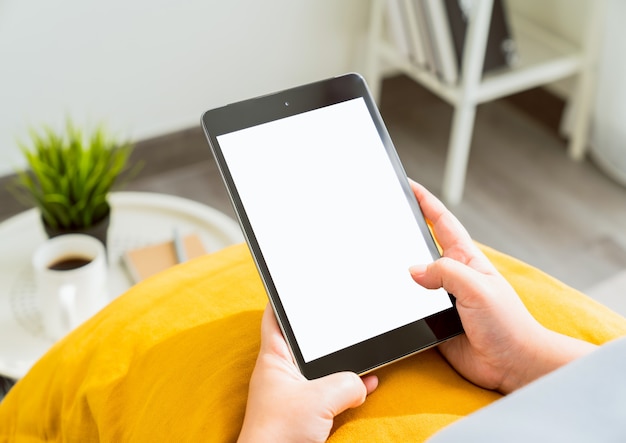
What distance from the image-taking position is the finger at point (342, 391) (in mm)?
540

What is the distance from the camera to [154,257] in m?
1.20

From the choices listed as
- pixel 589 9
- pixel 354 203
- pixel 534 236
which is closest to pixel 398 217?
pixel 354 203

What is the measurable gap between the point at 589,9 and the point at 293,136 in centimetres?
152

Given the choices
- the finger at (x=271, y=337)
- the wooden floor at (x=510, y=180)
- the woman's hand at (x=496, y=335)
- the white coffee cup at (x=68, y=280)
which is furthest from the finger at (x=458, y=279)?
the wooden floor at (x=510, y=180)

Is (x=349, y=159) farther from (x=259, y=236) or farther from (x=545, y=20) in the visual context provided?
(x=545, y=20)

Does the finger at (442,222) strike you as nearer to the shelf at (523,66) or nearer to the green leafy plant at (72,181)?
the green leafy plant at (72,181)

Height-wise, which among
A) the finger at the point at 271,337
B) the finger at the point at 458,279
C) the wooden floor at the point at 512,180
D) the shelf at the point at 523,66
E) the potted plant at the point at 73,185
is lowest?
the wooden floor at the point at 512,180

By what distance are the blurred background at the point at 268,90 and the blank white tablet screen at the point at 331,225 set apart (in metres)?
Answer: 1.06

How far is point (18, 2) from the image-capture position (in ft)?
5.29

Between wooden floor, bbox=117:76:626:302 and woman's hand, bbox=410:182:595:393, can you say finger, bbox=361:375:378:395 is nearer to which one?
woman's hand, bbox=410:182:595:393

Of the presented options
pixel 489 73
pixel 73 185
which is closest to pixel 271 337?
pixel 73 185

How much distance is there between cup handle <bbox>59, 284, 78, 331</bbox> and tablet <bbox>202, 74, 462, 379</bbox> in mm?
498

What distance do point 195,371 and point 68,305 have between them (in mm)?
522

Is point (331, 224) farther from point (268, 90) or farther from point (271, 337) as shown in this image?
point (268, 90)
